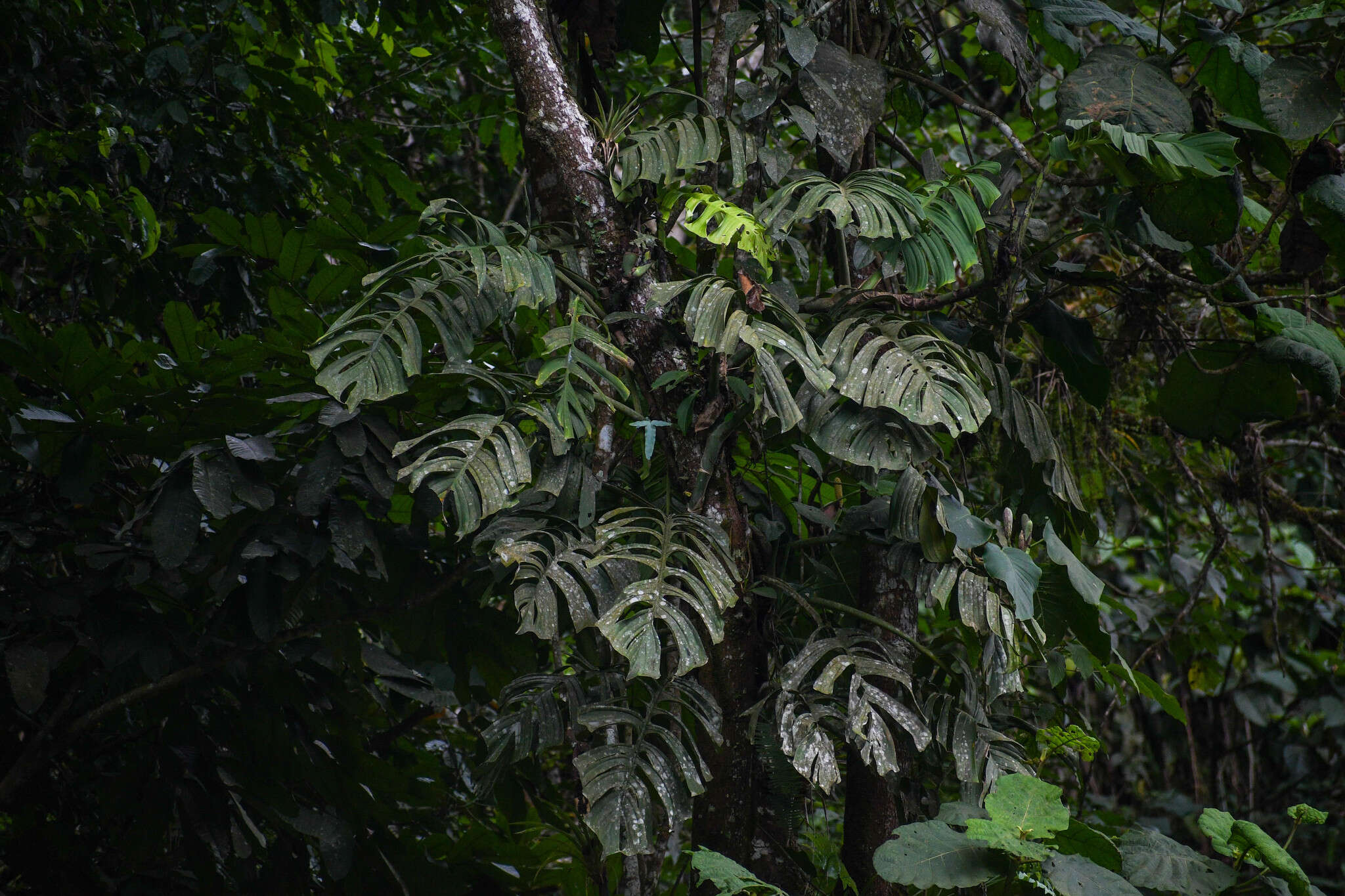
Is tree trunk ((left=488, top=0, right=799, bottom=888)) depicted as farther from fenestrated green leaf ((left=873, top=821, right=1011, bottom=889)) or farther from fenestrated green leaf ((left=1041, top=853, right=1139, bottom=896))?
fenestrated green leaf ((left=1041, top=853, right=1139, bottom=896))

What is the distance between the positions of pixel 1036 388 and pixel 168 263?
90.9 inches

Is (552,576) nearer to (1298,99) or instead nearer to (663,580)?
(663,580)

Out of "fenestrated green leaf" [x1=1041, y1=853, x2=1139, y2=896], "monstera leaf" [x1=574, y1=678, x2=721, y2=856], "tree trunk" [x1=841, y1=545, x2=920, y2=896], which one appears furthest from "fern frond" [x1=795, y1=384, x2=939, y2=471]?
"fenestrated green leaf" [x1=1041, y1=853, x2=1139, y2=896]

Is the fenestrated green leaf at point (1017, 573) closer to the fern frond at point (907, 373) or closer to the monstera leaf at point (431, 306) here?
the fern frond at point (907, 373)

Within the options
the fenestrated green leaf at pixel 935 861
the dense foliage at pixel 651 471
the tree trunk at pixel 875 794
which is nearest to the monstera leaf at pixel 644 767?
the dense foliage at pixel 651 471

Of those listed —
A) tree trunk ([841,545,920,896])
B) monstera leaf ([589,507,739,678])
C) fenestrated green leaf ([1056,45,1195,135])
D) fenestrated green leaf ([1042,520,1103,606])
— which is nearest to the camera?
monstera leaf ([589,507,739,678])

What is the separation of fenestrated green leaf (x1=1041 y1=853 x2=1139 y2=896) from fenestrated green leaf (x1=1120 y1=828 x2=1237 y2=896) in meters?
0.13

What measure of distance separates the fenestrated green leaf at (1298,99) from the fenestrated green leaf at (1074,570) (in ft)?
2.47

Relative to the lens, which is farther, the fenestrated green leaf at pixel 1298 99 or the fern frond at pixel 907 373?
the fenestrated green leaf at pixel 1298 99

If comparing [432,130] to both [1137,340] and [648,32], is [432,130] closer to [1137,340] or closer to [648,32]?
[648,32]

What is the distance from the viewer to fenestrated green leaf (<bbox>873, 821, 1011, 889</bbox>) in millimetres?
1377

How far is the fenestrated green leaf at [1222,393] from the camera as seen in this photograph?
6.09 feet

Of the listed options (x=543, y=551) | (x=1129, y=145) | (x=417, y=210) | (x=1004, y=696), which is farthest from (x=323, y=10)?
(x=1004, y=696)

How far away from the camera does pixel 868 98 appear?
6.18ft
